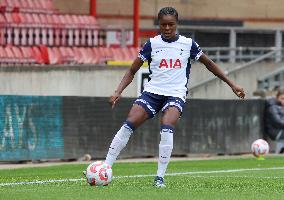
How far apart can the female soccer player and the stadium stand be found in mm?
14451

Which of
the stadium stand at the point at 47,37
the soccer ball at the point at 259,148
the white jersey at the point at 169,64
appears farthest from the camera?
the stadium stand at the point at 47,37

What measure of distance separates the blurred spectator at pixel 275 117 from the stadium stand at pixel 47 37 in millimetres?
5167

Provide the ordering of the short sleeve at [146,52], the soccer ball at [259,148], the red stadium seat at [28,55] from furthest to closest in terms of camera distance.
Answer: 1. the red stadium seat at [28,55]
2. the soccer ball at [259,148]
3. the short sleeve at [146,52]

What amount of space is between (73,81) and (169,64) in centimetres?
1426

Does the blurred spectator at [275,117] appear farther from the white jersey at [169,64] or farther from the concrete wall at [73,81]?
the white jersey at [169,64]

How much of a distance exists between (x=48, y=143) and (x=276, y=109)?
6878 millimetres

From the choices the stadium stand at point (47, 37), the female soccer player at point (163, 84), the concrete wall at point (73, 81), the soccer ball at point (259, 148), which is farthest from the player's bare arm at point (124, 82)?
the stadium stand at point (47, 37)

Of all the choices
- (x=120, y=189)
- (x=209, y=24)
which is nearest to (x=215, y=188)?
(x=120, y=189)

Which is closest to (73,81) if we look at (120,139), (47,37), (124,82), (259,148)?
(47,37)

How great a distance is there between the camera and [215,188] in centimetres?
1279

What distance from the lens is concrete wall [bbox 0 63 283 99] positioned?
→ 2542 cm

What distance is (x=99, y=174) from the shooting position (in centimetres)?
1259

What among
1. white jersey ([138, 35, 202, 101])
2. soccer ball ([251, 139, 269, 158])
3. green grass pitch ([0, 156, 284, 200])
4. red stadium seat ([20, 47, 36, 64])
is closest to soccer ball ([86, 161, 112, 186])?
green grass pitch ([0, 156, 284, 200])

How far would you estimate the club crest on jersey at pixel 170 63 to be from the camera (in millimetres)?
13141
